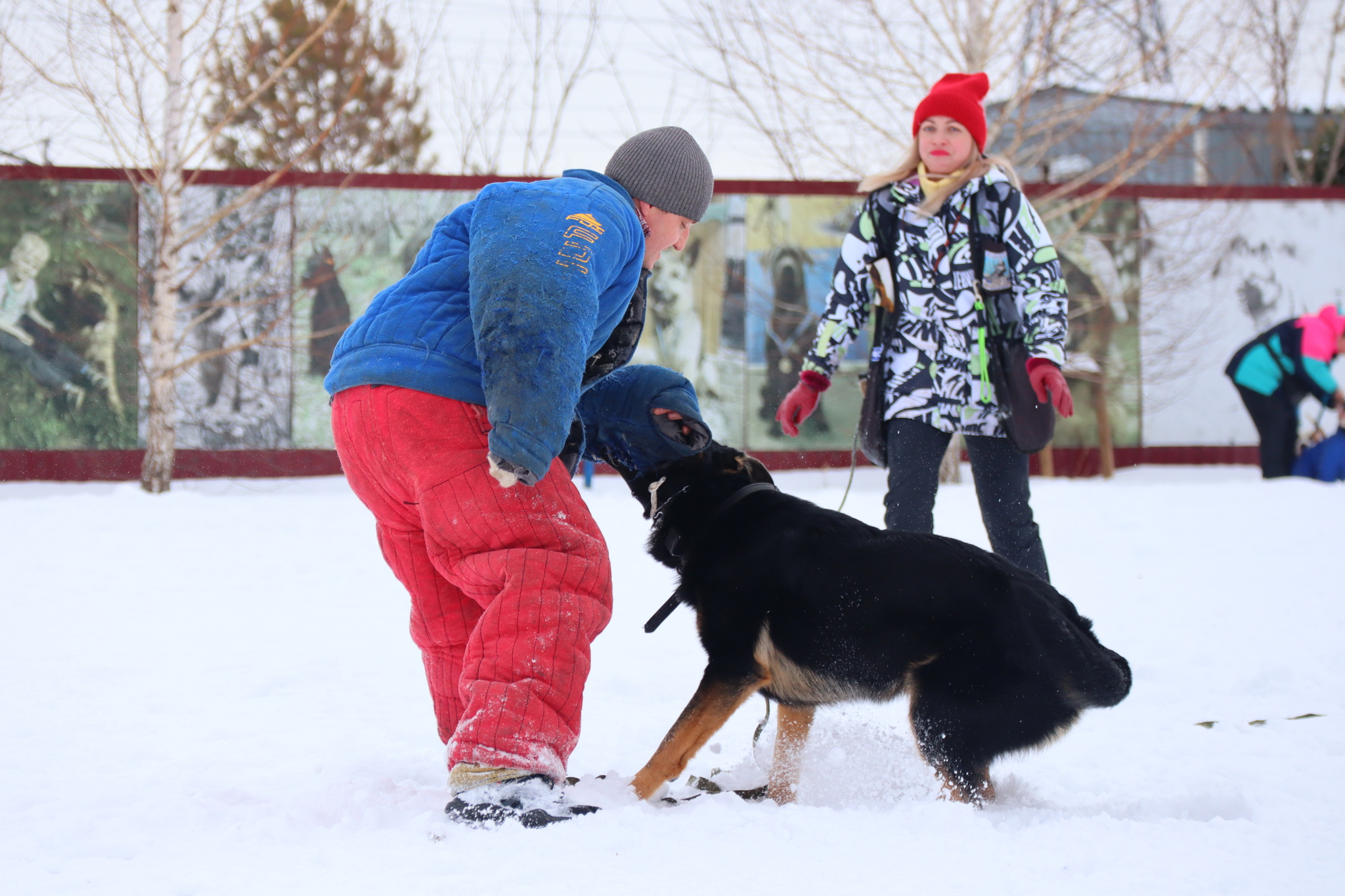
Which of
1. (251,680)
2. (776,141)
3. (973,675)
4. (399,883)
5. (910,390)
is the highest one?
(776,141)

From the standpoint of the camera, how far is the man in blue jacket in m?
1.74

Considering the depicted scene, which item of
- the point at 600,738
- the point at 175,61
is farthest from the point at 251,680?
the point at 175,61

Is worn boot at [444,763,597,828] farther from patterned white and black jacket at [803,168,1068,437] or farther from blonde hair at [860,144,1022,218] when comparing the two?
blonde hair at [860,144,1022,218]

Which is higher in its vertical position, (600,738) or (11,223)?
(11,223)

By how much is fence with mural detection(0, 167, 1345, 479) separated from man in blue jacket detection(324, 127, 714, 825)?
676cm

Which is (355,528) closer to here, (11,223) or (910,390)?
(910,390)

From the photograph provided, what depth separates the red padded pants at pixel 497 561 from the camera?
1812 millimetres

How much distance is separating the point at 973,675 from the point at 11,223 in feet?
32.4

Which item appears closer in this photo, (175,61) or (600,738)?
(600,738)

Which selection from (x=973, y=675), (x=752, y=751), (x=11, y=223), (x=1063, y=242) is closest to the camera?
(x=973, y=675)

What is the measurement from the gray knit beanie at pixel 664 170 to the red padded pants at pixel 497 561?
0.62m

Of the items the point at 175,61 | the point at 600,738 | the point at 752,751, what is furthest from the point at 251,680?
the point at 175,61

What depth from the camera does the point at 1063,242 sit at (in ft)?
32.7

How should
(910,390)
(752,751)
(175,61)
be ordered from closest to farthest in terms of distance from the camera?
1. (752,751)
2. (910,390)
3. (175,61)
